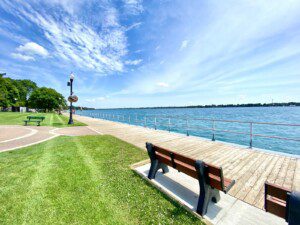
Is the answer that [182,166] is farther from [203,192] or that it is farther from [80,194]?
[80,194]

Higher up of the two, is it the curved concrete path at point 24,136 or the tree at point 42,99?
the tree at point 42,99

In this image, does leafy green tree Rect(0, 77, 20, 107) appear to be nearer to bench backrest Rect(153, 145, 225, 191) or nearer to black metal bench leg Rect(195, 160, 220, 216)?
bench backrest Rect(153, 145, 225, 191)

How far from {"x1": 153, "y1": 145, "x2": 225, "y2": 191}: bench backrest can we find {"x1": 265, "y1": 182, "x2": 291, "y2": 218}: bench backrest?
0.66 metres

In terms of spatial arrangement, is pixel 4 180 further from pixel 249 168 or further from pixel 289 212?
pixel 249 168

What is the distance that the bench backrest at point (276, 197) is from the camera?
72.3 inches

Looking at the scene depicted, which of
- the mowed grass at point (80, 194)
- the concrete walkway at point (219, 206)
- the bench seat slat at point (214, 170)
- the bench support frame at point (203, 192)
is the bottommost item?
the mowed grass at point (80, 194)

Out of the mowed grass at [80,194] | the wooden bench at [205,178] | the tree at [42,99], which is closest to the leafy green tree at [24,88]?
the tree at [42,99]

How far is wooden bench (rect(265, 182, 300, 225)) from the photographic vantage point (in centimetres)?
165

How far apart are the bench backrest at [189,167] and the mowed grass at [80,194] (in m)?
0.69

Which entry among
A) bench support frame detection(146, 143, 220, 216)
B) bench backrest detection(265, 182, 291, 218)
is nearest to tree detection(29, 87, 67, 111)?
bench support frame detection(146, 143, 220, 216)

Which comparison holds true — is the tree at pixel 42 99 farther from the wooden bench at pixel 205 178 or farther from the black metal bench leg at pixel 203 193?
the black metal bench leg at pixel 203 193

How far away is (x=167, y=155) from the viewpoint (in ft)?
12.4

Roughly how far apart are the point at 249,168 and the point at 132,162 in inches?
146

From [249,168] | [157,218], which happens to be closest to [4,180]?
[157,218]
